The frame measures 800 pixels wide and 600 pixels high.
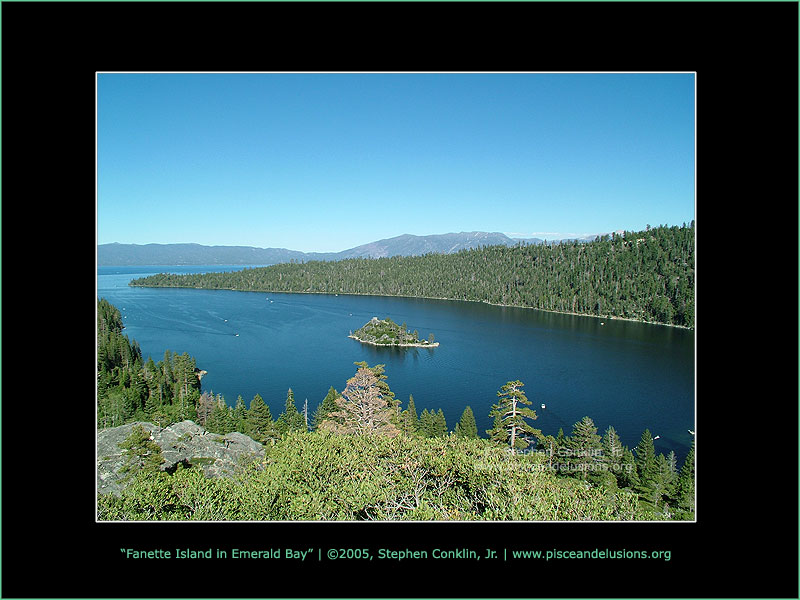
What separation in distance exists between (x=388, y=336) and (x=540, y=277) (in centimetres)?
3074

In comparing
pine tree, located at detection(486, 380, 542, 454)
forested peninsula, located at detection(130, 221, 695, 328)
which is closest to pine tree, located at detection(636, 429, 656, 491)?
pine tree, located at detection(486, 380, 542, 454)

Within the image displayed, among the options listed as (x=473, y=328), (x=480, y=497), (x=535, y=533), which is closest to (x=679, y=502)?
(x=480, y=497)

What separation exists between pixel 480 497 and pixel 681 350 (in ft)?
101

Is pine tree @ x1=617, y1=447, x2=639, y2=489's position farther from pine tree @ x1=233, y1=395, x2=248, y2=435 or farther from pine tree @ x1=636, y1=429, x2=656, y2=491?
pine tree @ x1=233, y1=395, x2=248, y2=435

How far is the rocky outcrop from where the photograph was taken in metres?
7.51

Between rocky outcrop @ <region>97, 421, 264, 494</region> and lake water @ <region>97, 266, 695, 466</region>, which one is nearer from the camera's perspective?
rocky outcrop @ <region>97, 421, 264, 494</region>

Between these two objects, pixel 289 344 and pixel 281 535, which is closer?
pixel 281 535

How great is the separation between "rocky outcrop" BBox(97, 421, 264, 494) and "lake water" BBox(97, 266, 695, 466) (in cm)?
320

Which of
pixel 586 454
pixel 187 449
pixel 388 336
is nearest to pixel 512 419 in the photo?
pixel 586 454

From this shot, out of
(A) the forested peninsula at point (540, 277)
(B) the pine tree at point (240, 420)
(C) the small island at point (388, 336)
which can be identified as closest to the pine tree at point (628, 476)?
(B) the pine tree at point (240, 420)

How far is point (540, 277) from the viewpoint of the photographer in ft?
189
